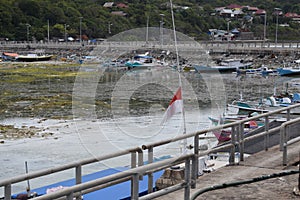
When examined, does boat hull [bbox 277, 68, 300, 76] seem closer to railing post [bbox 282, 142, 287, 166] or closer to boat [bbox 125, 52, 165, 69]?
boat [bbox 125, 52, 165, 69]

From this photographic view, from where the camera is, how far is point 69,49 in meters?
109

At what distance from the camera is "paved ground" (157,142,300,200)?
22.9ft

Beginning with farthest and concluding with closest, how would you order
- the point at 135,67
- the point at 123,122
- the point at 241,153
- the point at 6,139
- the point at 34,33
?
1. the point at 34,33
2. the point at 135,67
3. the point at 123,122
4. the point at 6,139
5. the point at 241,153

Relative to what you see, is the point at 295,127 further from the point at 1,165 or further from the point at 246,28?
the point at 246,28

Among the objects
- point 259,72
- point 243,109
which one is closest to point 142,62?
point 259,72

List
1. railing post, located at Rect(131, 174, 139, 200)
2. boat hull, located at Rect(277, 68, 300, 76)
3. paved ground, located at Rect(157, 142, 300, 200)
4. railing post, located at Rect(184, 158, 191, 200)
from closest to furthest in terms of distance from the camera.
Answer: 1. railing post, located at Rect(131, 174, 139, 200)
2. railing post, located at Rect(184, 158, 191, 200)
3. paved ground, located at Rect(157, 142, 300, 200)
4. boat hull, located at Rect(277, 68, 300, 76)

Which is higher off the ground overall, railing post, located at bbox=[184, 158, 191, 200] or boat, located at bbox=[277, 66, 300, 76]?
railing post, located at bbox=[184, 158, 191, 200]

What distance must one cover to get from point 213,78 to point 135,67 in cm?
2239

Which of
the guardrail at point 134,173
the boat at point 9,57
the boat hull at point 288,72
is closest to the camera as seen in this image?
the guardrail at point 134,173

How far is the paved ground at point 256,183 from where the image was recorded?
696 cm

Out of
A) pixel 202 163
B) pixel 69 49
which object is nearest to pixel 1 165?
pixel 202 163

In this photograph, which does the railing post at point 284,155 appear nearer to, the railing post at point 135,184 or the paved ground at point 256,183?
the paved ground at point 256,183

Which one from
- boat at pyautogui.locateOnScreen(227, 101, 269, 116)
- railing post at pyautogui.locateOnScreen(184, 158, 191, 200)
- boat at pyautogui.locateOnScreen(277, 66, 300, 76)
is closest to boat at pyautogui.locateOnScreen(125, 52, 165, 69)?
boat at pyautogui.locateOnScreen(277, 66, 300, 76)

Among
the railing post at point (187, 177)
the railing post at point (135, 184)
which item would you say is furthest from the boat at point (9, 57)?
the railing post at point (135, 184)
